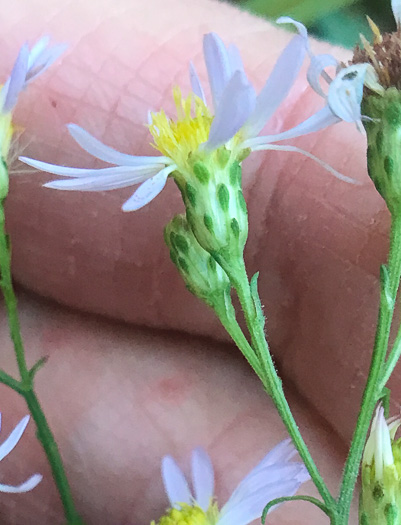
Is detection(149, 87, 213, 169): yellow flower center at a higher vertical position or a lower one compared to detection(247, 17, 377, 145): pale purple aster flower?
lower

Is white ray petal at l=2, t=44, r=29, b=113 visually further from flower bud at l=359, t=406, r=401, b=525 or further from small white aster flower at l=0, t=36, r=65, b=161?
flower bud at l=359, t=406, r=401, b=525

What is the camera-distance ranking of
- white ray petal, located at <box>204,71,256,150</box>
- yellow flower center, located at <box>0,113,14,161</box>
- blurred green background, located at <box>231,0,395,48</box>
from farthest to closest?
blurred green background, located at <box>231,0,395,48</box> < yellow flower center, located at <box>0,113,14,161</box> < white ray petal, located at <box>204,71,256,150</box>

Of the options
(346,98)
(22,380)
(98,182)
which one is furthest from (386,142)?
(22,380)

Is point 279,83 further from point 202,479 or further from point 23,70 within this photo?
point 202,479

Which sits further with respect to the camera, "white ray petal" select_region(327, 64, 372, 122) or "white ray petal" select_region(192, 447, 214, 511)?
"white ray petal" select_region(192, 447, 214, 511)

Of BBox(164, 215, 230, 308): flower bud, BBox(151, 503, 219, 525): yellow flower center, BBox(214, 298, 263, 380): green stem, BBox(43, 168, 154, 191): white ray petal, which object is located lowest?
BBox(151, 503, 219, 525): yellow flower center

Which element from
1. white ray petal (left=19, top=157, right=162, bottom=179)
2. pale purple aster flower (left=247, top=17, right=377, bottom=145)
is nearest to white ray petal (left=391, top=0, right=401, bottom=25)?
pale purple aster flower (left=247, top=17, right=377, bottom=145)

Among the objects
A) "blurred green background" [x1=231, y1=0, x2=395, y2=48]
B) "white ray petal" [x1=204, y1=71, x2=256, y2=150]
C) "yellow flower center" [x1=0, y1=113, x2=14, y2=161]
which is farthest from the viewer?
"blurred green background" [x1=231, y1=0, x2=395, y2=48]

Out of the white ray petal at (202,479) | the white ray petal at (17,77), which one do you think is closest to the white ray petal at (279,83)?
the white ray petal at (17,77)
